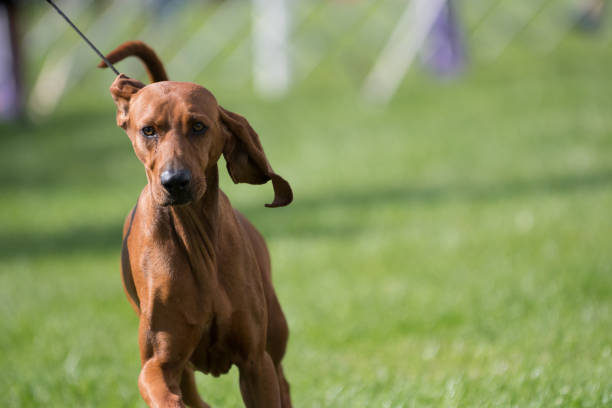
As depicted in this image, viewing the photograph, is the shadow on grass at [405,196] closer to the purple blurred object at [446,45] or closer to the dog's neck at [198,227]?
the dog's neck at [198,227]

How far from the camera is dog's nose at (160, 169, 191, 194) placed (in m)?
2.55

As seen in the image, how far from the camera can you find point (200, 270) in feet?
9.45

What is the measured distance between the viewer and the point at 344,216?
952 centimetres

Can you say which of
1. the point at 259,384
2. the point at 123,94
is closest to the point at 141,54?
the point at 123,94

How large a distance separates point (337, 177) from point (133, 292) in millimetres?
8156

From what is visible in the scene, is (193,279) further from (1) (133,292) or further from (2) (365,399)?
(2) (365,399)

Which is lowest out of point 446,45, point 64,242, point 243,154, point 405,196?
point 446,45

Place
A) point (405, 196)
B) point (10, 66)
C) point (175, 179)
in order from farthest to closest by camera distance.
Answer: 1. point (10, 66)
2. point (405, 196)
3. point (175, 179)

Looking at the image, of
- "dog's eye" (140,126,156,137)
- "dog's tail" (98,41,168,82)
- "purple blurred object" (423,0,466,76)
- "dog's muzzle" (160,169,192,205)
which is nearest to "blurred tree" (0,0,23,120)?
"purple blurred object" (423,0,466,76)

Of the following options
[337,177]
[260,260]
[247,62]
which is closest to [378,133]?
[337,177]

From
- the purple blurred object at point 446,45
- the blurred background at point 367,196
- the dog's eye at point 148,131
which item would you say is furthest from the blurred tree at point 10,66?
the dog's eye at point 148,131

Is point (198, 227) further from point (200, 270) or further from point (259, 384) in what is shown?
point (259, 384)

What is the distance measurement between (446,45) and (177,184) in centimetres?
1381

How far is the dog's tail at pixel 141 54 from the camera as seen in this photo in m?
3.38
